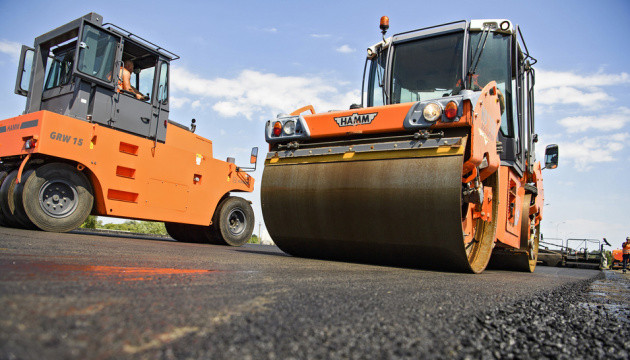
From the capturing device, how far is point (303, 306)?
1.56 meters

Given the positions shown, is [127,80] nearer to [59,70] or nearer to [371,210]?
[59,70]

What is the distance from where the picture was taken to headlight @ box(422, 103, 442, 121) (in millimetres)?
3783

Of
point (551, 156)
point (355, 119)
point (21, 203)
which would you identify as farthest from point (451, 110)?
point (21, 203)

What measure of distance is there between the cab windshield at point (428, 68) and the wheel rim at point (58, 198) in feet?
14.0

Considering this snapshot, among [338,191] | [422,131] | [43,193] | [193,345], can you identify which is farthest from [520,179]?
[43,193]

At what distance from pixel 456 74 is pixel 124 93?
4777mm

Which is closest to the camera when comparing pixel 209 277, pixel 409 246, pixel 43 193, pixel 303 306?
pixel 303 306

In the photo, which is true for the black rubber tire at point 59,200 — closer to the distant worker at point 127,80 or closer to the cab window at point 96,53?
the cab window at point 96,53

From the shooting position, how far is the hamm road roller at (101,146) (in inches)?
222

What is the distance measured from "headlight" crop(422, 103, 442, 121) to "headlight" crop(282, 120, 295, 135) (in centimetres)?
139

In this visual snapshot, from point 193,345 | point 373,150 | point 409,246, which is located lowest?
point 193,345

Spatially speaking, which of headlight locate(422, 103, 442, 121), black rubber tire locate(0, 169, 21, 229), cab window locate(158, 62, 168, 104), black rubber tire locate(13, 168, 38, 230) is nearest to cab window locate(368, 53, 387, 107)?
headlight locate(422, 103, 442, 121)

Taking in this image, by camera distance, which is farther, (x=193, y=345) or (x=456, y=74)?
(x=456, y=74)

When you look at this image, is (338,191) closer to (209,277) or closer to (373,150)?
(373,150)
